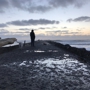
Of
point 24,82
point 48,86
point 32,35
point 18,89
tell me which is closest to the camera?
point 18,89

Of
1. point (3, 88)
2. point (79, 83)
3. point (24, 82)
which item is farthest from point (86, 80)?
point (3, 88)

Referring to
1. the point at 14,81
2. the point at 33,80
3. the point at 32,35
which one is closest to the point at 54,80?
the point at 33,80

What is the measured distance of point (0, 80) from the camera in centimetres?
777

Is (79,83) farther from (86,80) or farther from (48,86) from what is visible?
(48,86)

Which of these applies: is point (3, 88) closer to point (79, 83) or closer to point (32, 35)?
point (79, 83)

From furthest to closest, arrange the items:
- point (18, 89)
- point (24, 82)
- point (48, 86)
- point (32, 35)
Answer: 1. point (32, 35)
2. point (24, 82)
3. point (48, 86)
4. point (18, 89)

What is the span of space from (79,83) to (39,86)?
4.97ft

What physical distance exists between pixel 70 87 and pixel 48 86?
0.75 m

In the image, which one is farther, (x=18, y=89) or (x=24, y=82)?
(x=24, y=82)

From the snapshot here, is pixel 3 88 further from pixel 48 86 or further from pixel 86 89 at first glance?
pixel 86 89

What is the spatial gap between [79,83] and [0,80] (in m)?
3.05

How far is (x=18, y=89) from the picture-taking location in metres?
6.40

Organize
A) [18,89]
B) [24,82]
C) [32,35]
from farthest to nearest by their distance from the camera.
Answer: [32,35], [24,82], [18,89]

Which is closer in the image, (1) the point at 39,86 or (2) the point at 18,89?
(2) the point at 18,89
